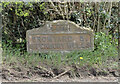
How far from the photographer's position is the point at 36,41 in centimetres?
418

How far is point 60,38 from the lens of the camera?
164 inches

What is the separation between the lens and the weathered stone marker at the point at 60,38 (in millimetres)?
4113

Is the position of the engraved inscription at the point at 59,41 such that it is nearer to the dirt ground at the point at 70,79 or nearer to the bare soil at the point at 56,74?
the bare soil at the point at 56,74

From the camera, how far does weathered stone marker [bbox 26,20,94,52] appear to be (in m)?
4.11

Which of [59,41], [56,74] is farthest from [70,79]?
[59,41]

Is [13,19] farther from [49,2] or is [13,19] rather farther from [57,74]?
[57,74]

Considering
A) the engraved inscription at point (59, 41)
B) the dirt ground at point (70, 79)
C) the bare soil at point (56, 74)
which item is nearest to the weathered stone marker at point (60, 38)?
the engraved inscription at point (59, 41)

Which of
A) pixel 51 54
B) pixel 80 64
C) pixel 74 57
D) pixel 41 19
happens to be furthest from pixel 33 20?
pixel 80 64

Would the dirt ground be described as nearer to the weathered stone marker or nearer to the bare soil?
the bare soil

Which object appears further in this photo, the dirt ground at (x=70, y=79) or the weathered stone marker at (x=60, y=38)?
the weathered stone marker at (x=60, y=38)

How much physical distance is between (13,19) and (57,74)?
6.81 ft

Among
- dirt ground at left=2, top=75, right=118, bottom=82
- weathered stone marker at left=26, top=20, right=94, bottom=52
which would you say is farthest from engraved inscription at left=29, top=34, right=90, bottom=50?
dirt ground at left=2, top=75, right=118, bottom=82

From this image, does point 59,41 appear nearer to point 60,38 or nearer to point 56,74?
point 60,38

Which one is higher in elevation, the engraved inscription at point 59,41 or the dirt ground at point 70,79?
the engraved inscription at point 59,41
